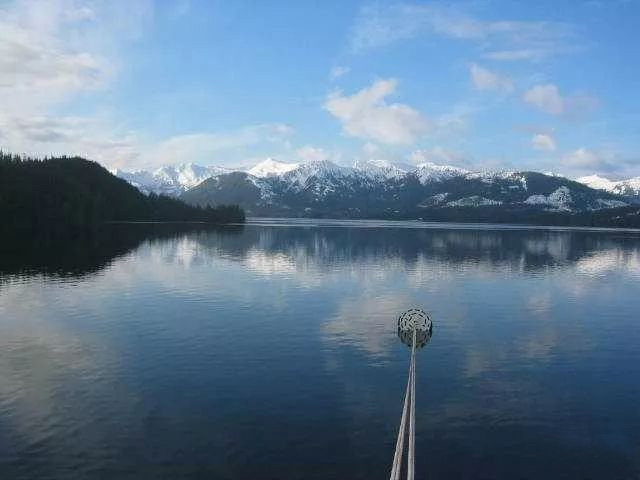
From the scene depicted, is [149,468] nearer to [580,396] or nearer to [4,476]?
[4,476]

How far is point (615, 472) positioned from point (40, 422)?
3563 cm

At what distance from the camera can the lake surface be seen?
30406mm

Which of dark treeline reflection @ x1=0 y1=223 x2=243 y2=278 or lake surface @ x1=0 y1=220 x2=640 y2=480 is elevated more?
dark treeline reflection @ x1=0 y1=223 x2=243 y2=278

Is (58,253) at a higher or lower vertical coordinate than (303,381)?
higher

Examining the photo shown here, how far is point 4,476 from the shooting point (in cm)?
2762

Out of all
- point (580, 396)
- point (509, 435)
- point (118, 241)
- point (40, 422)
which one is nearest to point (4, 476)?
point (40, 422)

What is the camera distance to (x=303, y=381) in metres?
43.3

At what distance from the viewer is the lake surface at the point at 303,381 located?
3041cm

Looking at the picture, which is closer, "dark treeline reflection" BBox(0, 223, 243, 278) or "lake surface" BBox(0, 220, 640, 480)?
"lake surface" BBox(0, 220, 640, 480)

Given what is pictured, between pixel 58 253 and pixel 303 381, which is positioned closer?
pixel 303 381

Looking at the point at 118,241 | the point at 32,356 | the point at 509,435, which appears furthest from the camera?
the point at 118,241

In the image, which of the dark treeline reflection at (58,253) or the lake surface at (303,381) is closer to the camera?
the lake surface at (303,381)

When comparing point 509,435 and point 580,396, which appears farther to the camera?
point 580,396

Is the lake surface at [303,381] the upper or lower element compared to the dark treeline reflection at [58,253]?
lower
